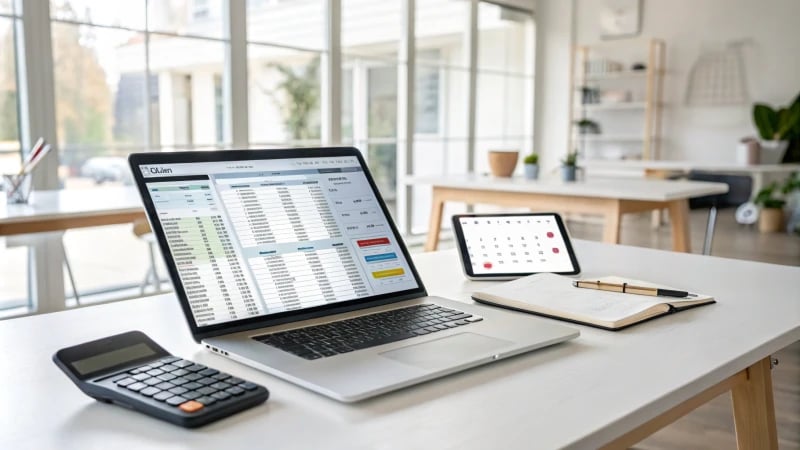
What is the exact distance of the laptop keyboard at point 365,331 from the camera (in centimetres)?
82

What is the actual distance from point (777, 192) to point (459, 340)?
23.4 feet

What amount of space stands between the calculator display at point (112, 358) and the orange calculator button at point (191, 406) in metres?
0.13

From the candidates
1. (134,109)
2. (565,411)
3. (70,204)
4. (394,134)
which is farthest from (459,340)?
(394,134)

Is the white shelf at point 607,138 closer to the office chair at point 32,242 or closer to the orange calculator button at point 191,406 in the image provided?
the office chair at point 32,242

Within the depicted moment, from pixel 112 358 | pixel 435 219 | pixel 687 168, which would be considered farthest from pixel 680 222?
pixel 687 168

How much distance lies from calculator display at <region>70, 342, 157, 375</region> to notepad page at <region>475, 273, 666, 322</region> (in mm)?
503

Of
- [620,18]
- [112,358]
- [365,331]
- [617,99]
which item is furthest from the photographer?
[620,18]

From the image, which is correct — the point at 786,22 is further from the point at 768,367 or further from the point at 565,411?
the point at 565,411

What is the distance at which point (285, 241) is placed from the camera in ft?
3.16

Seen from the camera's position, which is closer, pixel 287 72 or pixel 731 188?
pixel 287 72

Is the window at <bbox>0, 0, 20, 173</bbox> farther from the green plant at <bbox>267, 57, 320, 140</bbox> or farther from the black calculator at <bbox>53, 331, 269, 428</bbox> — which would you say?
the black calculator at <bbox>53, 331, 269, 428</bbox>

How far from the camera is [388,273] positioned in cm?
105

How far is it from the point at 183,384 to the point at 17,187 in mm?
2431

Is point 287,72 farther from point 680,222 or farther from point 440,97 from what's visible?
point 680,222
